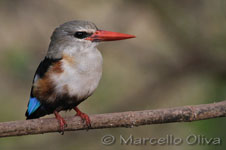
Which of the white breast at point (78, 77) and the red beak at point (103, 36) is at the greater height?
the red beak at point (103, 36)

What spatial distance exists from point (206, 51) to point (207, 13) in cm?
49

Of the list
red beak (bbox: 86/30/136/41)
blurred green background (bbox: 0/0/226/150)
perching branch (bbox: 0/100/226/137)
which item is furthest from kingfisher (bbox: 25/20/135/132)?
blurred green background (bbox: 0/0/226/150)

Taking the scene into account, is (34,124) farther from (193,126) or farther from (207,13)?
(207,13)

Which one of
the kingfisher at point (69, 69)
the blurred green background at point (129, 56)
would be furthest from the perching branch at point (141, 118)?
the blurred green background at point (129, 56)

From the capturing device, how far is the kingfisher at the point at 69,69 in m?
3.76

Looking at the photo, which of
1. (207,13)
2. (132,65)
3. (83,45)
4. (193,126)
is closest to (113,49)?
(132,65)

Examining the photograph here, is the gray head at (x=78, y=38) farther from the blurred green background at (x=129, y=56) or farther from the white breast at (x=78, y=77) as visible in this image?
the blurred green background at (x=129, y=56)

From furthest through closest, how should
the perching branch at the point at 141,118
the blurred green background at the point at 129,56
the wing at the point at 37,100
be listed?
the blurred green background at the point at 129,56
the wing at the point at 37,100
the perching branch at the point at 141,118

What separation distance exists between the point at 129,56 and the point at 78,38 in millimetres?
1915

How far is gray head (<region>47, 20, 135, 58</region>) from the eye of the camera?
3875mm

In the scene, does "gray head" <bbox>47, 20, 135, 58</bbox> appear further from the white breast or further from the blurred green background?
the blurred green background

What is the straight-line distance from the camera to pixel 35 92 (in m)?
3.94

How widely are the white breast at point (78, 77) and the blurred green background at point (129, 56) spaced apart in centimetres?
128

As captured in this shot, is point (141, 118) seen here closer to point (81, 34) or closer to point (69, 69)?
point (69, 69)
